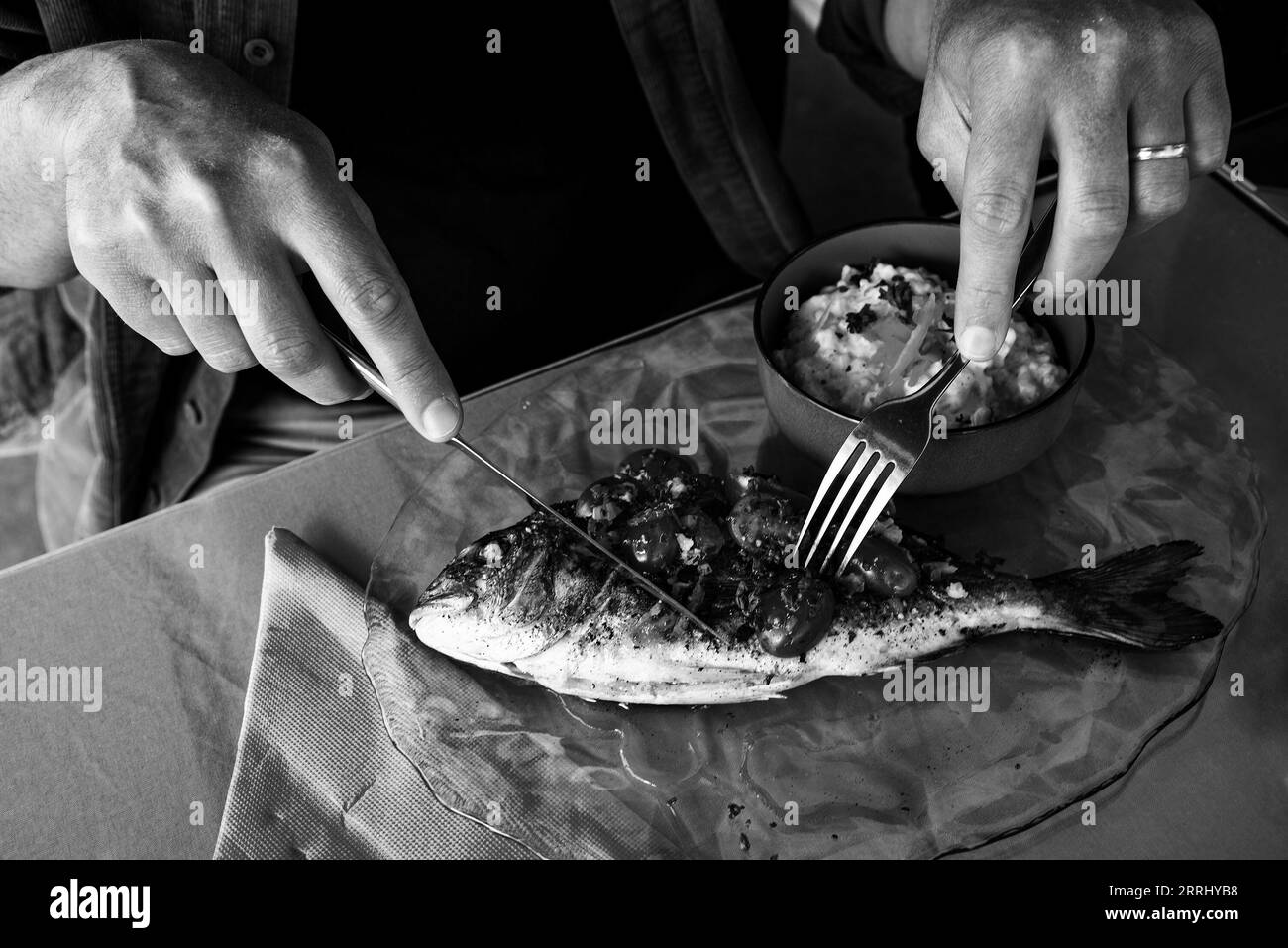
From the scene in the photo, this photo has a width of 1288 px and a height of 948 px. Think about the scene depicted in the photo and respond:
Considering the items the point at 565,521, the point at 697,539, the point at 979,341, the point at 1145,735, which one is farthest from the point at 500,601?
the point at 1145,735

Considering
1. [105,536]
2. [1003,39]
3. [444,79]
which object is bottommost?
[105,536]

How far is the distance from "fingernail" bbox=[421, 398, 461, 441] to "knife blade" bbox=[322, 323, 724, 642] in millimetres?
39

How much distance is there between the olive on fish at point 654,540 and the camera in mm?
1092

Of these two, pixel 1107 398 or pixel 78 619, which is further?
pixel 1107 398

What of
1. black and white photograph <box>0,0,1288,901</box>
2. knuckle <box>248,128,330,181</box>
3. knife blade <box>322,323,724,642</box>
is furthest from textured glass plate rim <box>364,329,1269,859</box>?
knuckle <box>248,128,330,181</box>

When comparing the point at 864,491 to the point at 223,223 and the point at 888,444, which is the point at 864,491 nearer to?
the point at 888,444

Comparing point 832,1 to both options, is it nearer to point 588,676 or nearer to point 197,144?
point 197,144

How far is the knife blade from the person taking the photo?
1.03m

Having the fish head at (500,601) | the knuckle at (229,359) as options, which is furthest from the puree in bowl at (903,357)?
the knuckle at (229,359)

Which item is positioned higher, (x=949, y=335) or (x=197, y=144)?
(x=197, y=144)

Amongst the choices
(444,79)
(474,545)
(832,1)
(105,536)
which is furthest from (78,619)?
(832,1)

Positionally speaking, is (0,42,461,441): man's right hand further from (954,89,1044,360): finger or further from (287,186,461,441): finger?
(954,89,1044,360): finger

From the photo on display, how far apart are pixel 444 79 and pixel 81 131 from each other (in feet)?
1.69

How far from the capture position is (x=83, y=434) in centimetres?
158
